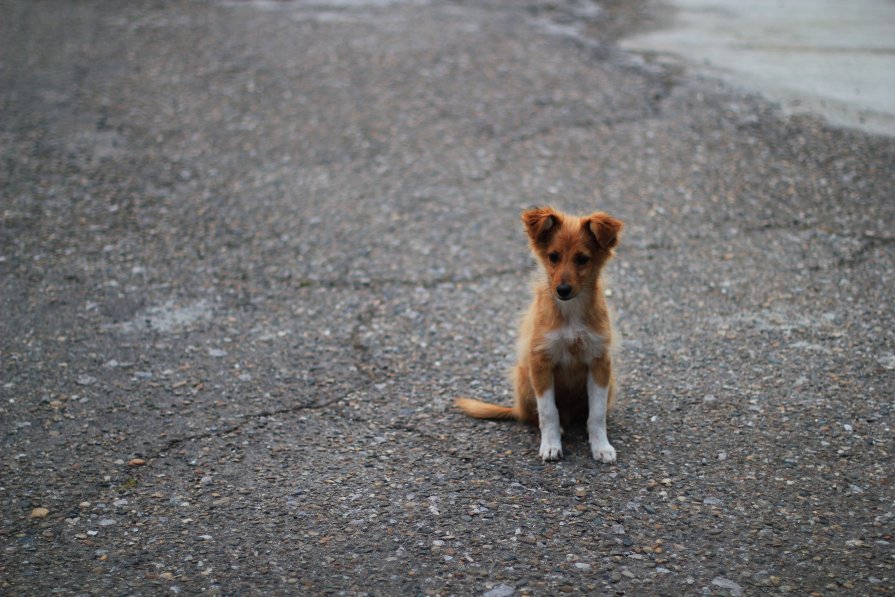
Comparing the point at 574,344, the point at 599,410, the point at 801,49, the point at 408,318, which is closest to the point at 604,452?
the point at 599,410

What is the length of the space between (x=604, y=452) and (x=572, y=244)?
1.01m

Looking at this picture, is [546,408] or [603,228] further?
[546,408]

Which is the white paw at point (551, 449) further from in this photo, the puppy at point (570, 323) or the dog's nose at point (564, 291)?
the dog's nose at point (564, 291)

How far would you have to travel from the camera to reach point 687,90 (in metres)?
8.40

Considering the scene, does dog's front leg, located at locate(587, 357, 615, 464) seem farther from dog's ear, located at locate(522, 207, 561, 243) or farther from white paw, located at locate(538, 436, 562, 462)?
dog's ear, located at locate(522, 207, 561, 243)

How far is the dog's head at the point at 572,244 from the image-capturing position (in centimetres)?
420

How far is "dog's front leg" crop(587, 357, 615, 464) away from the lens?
4324 millimetres

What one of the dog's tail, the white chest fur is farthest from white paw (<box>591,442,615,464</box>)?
the dog's tail

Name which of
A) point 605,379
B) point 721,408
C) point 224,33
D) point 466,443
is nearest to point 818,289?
point 721,408

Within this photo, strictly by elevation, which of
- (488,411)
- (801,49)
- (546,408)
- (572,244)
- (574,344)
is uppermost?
(801,49)

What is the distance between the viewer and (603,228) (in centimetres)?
421

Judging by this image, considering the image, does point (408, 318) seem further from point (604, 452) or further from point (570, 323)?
point (604, 452)

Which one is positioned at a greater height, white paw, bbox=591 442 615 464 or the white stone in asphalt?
the white stone in asphalt

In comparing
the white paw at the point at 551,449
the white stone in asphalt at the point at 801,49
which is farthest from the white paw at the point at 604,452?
the white stone in asphalt at the point at 801,49
